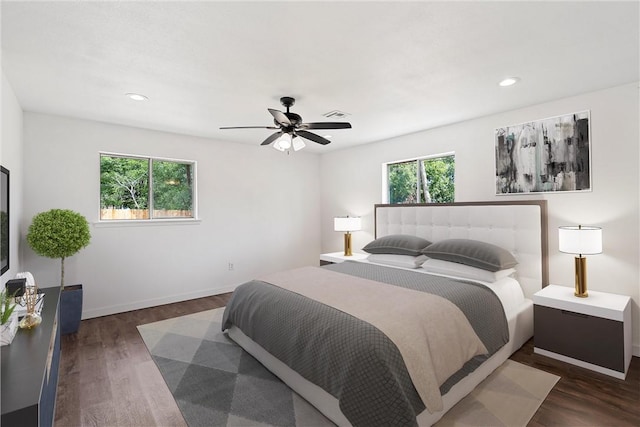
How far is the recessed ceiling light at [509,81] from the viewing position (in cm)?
265

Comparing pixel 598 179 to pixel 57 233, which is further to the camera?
pixel 57 233

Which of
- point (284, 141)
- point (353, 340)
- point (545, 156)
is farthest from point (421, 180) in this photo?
point (353, 340)

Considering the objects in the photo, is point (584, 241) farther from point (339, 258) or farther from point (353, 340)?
point (339, 258)

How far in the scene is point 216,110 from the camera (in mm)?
3424

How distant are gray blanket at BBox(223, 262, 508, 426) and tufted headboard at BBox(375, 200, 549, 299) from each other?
0.97 meters

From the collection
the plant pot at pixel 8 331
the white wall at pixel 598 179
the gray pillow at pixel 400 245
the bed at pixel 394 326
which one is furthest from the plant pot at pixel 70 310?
the white wall at pixel 598 179

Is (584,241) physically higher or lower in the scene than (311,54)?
lower

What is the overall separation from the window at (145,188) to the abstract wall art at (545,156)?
4.20 meters

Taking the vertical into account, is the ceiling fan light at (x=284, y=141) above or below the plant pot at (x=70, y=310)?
above

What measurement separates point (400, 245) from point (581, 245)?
1.78 metres

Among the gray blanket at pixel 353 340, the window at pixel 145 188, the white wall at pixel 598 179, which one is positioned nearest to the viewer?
the gray blanket at pixel 353 340

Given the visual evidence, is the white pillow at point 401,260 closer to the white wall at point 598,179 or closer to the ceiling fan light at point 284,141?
the white wall at point 598,179

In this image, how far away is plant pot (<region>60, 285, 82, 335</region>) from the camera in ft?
10.8

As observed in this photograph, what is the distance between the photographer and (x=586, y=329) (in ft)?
8.39
